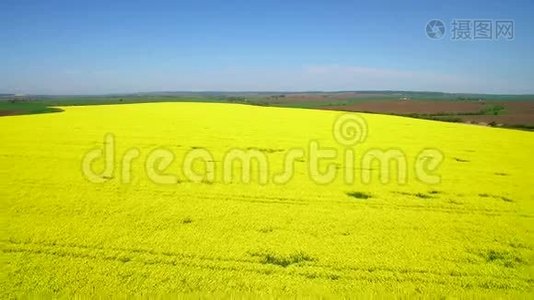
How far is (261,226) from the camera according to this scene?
25.1 feet

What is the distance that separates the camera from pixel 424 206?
30.0 feet

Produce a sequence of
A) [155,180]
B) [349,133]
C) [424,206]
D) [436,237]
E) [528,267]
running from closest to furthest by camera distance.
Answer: [528,267] → [436,237] → [424,206] → [155,180] → [349,133]

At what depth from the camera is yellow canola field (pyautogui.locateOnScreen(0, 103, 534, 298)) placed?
224 inches

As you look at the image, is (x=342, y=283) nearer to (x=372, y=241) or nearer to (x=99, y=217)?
(x=372, y=241)

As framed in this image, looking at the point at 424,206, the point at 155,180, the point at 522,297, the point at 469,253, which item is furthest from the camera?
the point at 155,180

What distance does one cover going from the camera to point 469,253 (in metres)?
6.65

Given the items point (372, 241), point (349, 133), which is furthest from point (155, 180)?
point (349, 133)

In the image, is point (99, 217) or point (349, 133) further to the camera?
point (349, 133)

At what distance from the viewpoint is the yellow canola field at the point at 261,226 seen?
5699 millimetres

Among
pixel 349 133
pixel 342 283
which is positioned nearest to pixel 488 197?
pixel 342 283

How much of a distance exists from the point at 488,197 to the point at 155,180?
8396 mm

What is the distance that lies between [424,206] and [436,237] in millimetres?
1980

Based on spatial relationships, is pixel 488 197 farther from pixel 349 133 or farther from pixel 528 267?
pixel 349 133

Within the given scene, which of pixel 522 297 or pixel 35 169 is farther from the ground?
pixel 35 169
